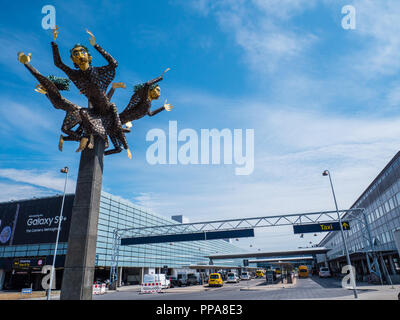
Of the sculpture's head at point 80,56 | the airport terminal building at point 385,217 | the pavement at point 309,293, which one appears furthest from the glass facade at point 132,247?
the sculpture's head at point 80,56

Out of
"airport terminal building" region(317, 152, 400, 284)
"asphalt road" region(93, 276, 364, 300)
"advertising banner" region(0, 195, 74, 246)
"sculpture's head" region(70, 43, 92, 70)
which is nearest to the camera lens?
"sculpture's head" region(70, 43, 92, 70)

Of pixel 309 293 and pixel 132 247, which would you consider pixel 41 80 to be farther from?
pixel 132 247

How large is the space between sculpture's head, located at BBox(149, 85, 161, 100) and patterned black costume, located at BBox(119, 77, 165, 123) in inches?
8.2

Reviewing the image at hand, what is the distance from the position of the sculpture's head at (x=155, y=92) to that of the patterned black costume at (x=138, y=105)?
209mm

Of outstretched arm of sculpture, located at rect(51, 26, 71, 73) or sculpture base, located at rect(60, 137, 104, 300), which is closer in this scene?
sculpture base, located at rect(60, 137, 104, 300)

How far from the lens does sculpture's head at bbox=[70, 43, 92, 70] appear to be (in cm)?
1123

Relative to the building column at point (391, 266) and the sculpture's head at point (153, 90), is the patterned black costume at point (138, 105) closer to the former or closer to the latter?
the sculpture's head at point (153, 90)

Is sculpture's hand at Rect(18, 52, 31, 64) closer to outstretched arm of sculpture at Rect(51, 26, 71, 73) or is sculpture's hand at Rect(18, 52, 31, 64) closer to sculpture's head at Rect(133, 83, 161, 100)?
outstretched arm of sculpture at Rect(51, 26, 71, 73)

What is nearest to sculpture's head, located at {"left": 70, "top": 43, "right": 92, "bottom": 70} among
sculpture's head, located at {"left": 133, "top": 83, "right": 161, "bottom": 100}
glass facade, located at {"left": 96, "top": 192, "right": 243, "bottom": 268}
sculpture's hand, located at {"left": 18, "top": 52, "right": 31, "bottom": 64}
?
sculpture's hand, located at {"left": 18, "top": 52, "right": 31, "bottom": 64}

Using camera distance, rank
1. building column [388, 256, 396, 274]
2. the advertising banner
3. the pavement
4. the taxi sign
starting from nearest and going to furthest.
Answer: the pavement → building column [388, 256, 396, 274] → the taxi sign → the advertising banner

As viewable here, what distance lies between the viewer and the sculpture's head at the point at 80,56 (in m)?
11.2

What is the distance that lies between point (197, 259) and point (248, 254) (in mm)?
27405
